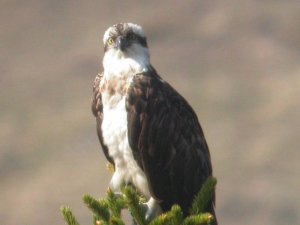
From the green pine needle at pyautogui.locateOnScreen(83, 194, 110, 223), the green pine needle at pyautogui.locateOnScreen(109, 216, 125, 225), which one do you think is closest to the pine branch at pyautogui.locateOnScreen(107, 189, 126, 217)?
the green pine needle at pyautogui.locateOnScreen(83, 194, 110, 223)

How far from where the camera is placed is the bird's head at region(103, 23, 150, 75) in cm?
1118

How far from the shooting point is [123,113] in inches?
425

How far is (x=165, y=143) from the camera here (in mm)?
10891

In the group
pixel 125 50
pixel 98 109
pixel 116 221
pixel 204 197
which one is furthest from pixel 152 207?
pixel 116 221

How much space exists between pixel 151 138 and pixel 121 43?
41.0 inches

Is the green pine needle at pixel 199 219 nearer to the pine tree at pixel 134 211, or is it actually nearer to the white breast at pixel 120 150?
the pine tree at pixel 134 211

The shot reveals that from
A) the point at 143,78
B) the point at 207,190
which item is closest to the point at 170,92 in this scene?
the point at 143,78

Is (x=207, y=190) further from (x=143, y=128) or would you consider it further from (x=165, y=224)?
(x=143, y=128)

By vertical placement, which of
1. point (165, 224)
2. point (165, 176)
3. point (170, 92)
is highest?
point (170, 92)

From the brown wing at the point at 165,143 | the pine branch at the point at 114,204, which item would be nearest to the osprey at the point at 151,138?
the brown wing at the point at 165,143

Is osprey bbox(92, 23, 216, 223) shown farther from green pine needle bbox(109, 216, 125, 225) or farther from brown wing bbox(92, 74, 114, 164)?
green pine needle bbox(109, 216, 125, 225)

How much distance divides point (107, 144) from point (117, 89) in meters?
0.52

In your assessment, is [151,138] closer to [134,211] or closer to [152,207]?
[152,207]

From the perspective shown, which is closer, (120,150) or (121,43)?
(120,150)
